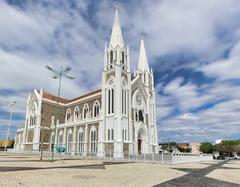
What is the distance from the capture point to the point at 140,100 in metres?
44.7

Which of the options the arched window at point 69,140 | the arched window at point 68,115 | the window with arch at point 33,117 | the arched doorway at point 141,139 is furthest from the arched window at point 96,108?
the window with arch at point 33,117

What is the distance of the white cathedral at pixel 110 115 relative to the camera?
120 feet

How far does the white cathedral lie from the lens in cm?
3644

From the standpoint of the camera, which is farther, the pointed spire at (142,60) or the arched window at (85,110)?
the pointed spire at (142,60)

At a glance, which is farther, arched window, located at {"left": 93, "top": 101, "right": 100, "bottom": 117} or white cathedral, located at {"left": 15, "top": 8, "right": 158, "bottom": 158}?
arched window, located at {"left": 93, "top": 101, "right": 100, "bottom": 117}

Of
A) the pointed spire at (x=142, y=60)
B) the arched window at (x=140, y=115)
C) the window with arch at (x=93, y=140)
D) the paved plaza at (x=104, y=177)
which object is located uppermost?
the pointed spire at (x=142, y=60)

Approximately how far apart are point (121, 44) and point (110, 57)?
373cm

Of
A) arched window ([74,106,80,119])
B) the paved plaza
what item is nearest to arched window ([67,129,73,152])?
arched window ([74,106,80,119])

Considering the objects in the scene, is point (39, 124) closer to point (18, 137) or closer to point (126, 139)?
point (18, 137)

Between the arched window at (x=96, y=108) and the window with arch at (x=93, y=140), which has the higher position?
the arched window at (x=96, y=108)

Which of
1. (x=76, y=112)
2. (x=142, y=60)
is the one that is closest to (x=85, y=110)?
(x=76, y=112)

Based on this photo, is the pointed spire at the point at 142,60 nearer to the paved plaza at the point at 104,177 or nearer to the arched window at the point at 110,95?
the arched window at the point at 110,95

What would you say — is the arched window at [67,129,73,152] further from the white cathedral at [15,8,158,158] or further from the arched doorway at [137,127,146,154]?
the arched doorway at [137,127,146,154]

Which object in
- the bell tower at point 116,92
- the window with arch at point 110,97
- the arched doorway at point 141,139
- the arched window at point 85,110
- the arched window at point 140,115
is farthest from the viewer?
the arched window at point 85,110
